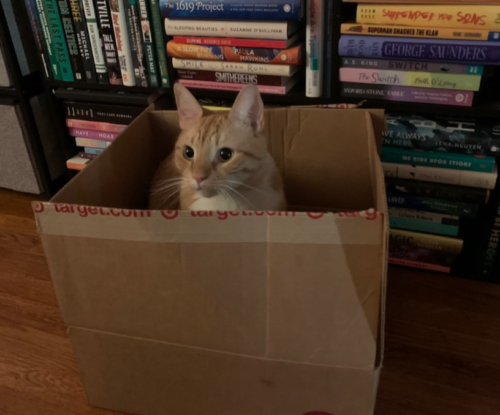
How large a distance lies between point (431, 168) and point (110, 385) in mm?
951

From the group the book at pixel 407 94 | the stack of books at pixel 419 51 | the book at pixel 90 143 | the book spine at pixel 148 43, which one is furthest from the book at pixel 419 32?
the book at pixel 90 143

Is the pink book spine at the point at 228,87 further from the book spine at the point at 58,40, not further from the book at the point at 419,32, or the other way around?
the book spine at the point at 58,40

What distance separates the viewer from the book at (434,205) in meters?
1.32

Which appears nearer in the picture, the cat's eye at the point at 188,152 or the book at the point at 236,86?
the cat's eye at the point at 188,152

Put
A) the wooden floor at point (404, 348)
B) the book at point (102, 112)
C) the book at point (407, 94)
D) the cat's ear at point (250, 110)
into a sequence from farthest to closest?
1. the book at point (102, 112)
2. the book at point (407, 94)
3. the wooden floor at point (404, 348)
4. the cat's ear at point (250, 110)

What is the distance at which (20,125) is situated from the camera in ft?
5.42

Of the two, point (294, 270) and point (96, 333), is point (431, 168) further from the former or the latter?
point (96, 333)

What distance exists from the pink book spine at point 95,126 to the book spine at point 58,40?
0.14m

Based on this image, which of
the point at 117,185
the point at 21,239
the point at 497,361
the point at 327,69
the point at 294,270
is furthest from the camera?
the point at 21,239

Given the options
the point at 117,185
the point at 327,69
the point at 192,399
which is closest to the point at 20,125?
the point at 117,185

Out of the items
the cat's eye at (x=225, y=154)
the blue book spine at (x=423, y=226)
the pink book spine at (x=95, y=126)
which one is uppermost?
the cat's eye at (x=225, y=154)

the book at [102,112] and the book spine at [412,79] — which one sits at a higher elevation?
the book spine at [412,79]

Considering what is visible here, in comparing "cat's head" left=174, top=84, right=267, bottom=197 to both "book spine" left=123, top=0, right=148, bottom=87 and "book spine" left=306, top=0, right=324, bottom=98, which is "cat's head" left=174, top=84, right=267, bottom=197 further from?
"book spine" left=123, top=0, right=148, bottom=87

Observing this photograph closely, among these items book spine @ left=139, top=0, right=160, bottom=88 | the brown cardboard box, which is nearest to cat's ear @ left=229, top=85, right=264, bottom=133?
the brown cardboard box
